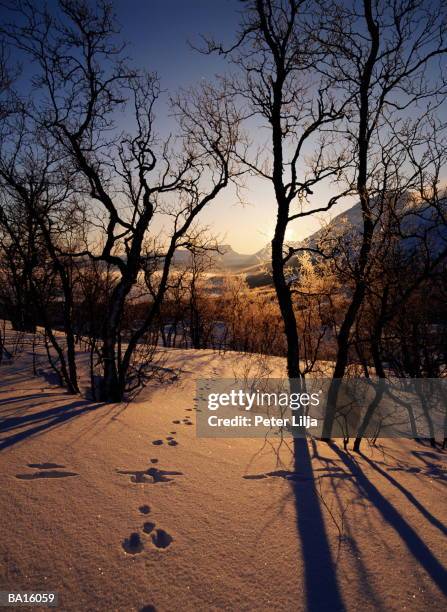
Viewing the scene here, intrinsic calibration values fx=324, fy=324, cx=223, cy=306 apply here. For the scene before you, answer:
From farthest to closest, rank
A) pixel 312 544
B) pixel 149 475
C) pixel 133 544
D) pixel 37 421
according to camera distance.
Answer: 1. pixel 37 421
2. pixel 149 475
3. pixel 312 544
4. pixel 133 544

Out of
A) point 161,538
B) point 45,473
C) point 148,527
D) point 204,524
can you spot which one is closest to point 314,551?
point 204,524

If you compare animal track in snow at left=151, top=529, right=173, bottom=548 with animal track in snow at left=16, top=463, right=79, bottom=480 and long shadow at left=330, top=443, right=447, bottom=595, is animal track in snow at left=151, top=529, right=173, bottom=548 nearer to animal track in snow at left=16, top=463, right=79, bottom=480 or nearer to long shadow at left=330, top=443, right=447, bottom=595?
animal track in snow at left=16, top=463, right=79, bottom=480

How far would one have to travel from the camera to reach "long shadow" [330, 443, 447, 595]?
2.12 m

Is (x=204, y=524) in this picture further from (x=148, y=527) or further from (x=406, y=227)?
(x=406, y=227)

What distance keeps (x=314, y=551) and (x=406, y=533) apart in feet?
2.79

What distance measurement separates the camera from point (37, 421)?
13.3ft

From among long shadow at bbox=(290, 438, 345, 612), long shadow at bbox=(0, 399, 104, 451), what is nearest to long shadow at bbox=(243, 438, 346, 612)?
long shadow at bbox=(290, 438, 345, 612)

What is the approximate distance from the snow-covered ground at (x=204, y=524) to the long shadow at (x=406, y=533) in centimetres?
1

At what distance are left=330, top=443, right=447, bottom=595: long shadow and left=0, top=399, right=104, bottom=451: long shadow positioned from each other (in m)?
3.60

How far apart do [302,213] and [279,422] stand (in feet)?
12.4

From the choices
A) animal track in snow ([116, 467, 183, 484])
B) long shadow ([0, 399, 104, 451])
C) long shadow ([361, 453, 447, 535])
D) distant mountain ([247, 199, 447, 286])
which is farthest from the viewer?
distant mountain ([247, 199, 447, 286])

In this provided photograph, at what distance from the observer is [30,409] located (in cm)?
453

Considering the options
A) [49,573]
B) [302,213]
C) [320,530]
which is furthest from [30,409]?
[302,213]

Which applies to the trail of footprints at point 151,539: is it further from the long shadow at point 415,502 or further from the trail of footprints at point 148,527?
the long shadow at point 415,502
